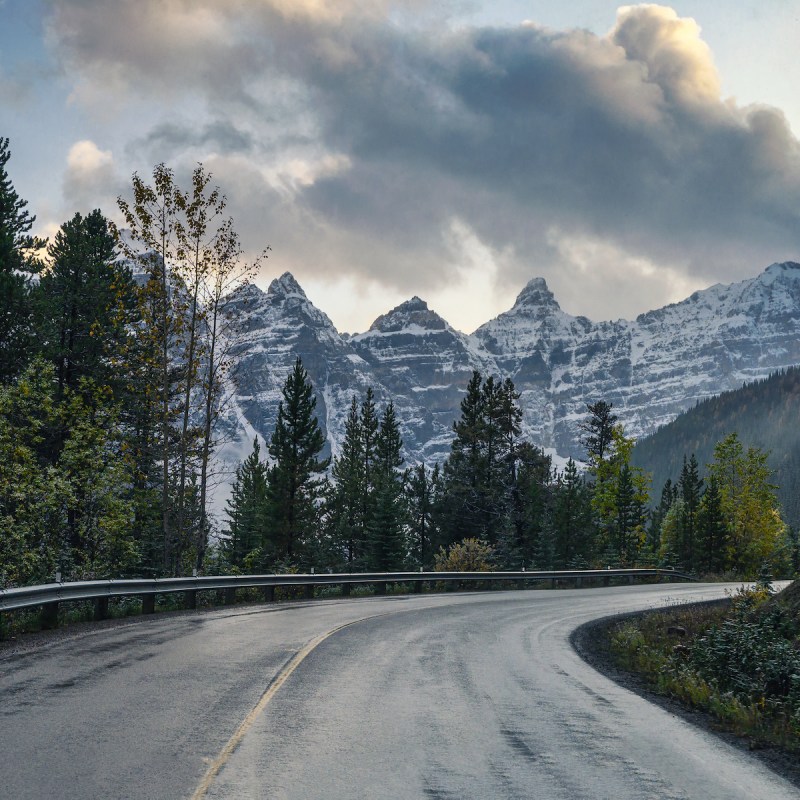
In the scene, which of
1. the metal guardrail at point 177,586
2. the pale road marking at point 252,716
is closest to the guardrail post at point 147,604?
the metal guardrail at point 177,586

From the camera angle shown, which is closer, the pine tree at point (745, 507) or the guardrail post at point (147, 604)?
the guardrail post at point (147, 604)

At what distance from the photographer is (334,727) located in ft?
23.8

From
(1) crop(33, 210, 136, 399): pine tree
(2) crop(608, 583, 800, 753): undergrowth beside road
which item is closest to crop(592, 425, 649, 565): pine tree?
(1) crop(33, 210, 136, 399): pine tree

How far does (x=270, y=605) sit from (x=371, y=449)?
2452 inches

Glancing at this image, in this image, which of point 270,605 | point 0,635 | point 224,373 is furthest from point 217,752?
point 224,373

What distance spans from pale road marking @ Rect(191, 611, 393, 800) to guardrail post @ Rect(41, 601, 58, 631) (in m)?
5.02

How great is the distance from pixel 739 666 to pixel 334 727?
7.04m

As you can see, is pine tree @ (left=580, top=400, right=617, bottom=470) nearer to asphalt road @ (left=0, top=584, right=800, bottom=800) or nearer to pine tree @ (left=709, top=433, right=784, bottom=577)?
pine tree @ (left=709, top=433, right=784, bottom=577)

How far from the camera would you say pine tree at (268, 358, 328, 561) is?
53.2m

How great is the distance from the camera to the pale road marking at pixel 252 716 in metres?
5.50

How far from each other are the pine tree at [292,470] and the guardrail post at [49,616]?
38036 mm

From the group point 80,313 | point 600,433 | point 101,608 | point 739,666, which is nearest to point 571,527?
point 600,433

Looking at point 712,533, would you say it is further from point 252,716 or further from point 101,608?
point 252,716

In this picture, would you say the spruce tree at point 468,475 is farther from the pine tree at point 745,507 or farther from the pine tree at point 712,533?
the pine tree at point 745,507
